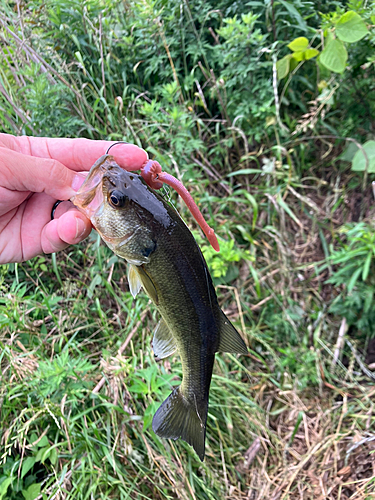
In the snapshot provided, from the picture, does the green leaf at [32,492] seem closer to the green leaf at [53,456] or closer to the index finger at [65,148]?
the green leaf at [53,456]

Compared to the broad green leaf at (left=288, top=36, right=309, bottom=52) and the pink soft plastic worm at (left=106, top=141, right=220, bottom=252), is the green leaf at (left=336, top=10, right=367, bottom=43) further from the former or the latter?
the pink soft plastic worm at (left=106, top=141, right=220, bottom=252)

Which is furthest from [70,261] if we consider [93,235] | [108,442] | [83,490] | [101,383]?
[83,490]

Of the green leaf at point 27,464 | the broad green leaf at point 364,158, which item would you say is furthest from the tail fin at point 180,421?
the broad green leaf at point 364,158

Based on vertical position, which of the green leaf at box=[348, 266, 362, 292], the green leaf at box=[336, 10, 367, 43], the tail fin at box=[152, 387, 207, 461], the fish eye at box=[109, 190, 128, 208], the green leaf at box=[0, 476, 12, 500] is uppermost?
the fish eye at box=[109, 190, 128, 208]

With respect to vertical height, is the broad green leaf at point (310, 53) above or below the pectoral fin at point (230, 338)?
above

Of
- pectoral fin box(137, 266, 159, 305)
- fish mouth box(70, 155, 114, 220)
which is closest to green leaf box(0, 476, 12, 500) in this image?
pectoral fin box(137, 266, 159, 305)

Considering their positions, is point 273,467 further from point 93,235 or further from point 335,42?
point 335,42
